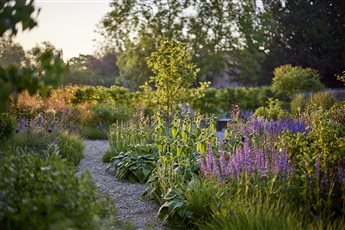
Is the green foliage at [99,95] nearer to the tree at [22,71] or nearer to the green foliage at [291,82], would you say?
the green foliage at [291,82]

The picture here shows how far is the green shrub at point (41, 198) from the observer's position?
7.04 feet

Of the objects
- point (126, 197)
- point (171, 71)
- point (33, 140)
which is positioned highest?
point (171, 71)

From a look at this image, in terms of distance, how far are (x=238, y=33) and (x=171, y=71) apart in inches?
849

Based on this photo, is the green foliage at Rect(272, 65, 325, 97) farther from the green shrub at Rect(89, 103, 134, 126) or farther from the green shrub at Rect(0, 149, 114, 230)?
the green shrub at Rect(0, 149, 114, 230)

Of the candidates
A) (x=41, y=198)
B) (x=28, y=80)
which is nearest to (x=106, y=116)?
(x=41, y=198)

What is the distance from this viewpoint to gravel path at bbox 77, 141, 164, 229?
14.7 ft

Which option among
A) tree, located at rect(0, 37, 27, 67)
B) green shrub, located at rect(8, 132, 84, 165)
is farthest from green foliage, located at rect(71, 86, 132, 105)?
tree, located at rect(0, 37, 27, 67)

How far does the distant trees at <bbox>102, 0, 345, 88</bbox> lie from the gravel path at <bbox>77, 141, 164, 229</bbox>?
2033 cm

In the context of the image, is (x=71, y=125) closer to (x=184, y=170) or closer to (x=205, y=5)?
Answer: (x=184, y=170)

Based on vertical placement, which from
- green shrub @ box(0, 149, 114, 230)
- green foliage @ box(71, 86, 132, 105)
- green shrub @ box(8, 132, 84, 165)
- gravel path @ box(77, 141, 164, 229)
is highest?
green foliage @ box(71, 86, 132, 105)

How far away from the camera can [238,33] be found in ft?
99.2

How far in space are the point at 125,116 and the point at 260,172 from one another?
342 inches

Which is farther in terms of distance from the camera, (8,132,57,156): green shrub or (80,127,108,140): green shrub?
(80,127,108,140): green shrub

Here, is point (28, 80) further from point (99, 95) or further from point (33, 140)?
point (99, 95)
